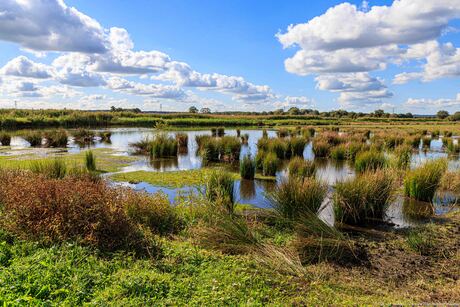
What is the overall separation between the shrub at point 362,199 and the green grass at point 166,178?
473 centimetres

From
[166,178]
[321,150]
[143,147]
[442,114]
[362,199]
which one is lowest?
[166,178]

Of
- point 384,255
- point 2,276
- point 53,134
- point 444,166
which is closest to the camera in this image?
point 2,276

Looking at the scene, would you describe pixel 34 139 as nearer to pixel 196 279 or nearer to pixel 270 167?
pixel 270 167

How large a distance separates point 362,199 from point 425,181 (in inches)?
131

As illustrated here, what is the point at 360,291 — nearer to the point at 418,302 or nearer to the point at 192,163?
the point at 418,302

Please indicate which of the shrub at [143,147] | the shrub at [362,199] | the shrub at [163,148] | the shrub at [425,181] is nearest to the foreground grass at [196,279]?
the shrub at [362,199]

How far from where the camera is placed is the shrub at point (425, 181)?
11312 mm

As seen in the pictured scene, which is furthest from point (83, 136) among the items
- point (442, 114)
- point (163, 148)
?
point (442, 114)

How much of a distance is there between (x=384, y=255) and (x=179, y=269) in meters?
3.96

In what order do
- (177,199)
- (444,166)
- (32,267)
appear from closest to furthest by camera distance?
(32,267) → (177,199) → (444,166)

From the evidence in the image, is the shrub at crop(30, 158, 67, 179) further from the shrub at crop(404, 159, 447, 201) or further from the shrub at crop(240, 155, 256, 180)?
the shrub at crop(404, 159, 447, 201)

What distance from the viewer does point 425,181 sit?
11305 mm

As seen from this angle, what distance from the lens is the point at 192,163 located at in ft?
65.3

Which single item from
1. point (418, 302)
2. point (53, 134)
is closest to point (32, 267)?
point (418, 302)
